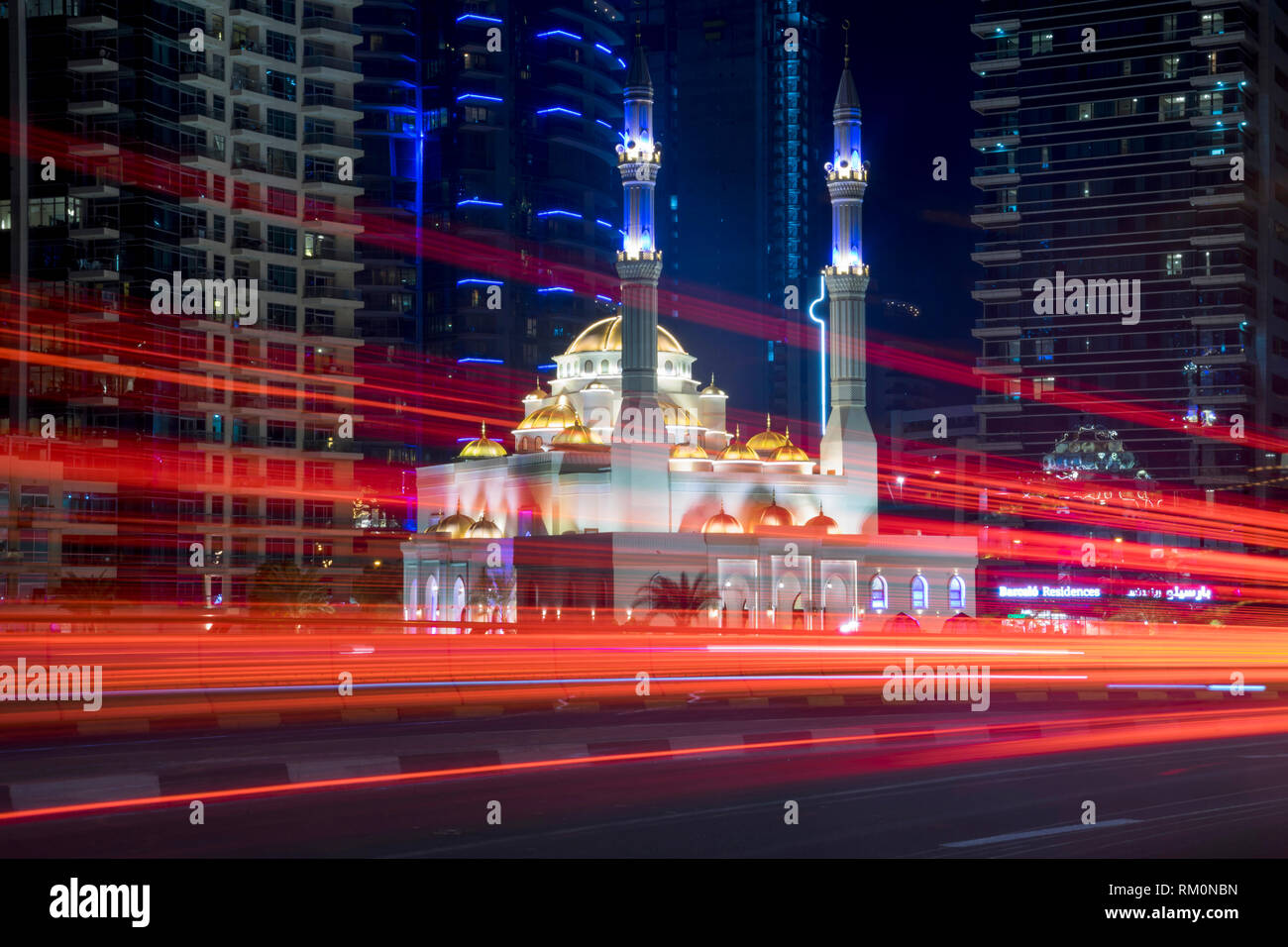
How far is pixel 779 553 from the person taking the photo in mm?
64312

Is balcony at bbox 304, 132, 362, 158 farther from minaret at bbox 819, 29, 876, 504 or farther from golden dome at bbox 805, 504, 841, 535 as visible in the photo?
golden dome at bbox 805, 504, 841, 535

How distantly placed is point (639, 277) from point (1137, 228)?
52.6 m

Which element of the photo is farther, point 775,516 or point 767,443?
point 767,443

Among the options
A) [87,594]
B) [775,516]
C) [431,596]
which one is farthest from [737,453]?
[87,594]

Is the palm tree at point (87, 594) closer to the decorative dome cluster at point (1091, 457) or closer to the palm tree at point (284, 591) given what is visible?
the palm tree at point (284, 591)

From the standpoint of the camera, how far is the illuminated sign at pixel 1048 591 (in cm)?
8262

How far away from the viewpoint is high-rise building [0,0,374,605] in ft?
190

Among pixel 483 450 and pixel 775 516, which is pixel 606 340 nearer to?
pixel 483 450

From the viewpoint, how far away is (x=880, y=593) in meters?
67.1

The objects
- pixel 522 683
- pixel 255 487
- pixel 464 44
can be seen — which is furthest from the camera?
pixel 464 44
